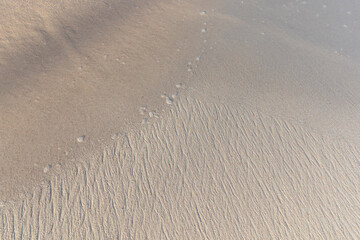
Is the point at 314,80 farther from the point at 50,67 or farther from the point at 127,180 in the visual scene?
the point at 50,67

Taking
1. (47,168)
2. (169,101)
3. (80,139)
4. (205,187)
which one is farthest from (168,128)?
(47,168)

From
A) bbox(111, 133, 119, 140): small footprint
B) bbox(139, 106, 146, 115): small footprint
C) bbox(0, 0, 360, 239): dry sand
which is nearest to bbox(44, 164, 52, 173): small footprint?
bbox(0, 0, 360, 239): dry sand

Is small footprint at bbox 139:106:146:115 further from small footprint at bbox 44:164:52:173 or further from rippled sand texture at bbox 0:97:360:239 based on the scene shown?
small footprint at bbox 44:164:52:173

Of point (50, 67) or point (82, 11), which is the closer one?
point (50, 67)

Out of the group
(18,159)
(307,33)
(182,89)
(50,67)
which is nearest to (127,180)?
(18,159)

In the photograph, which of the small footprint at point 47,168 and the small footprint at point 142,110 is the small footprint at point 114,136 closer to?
the small footprint at point 142,110

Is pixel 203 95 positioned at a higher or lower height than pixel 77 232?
higher

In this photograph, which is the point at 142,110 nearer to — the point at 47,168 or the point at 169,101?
the point at 169,101
